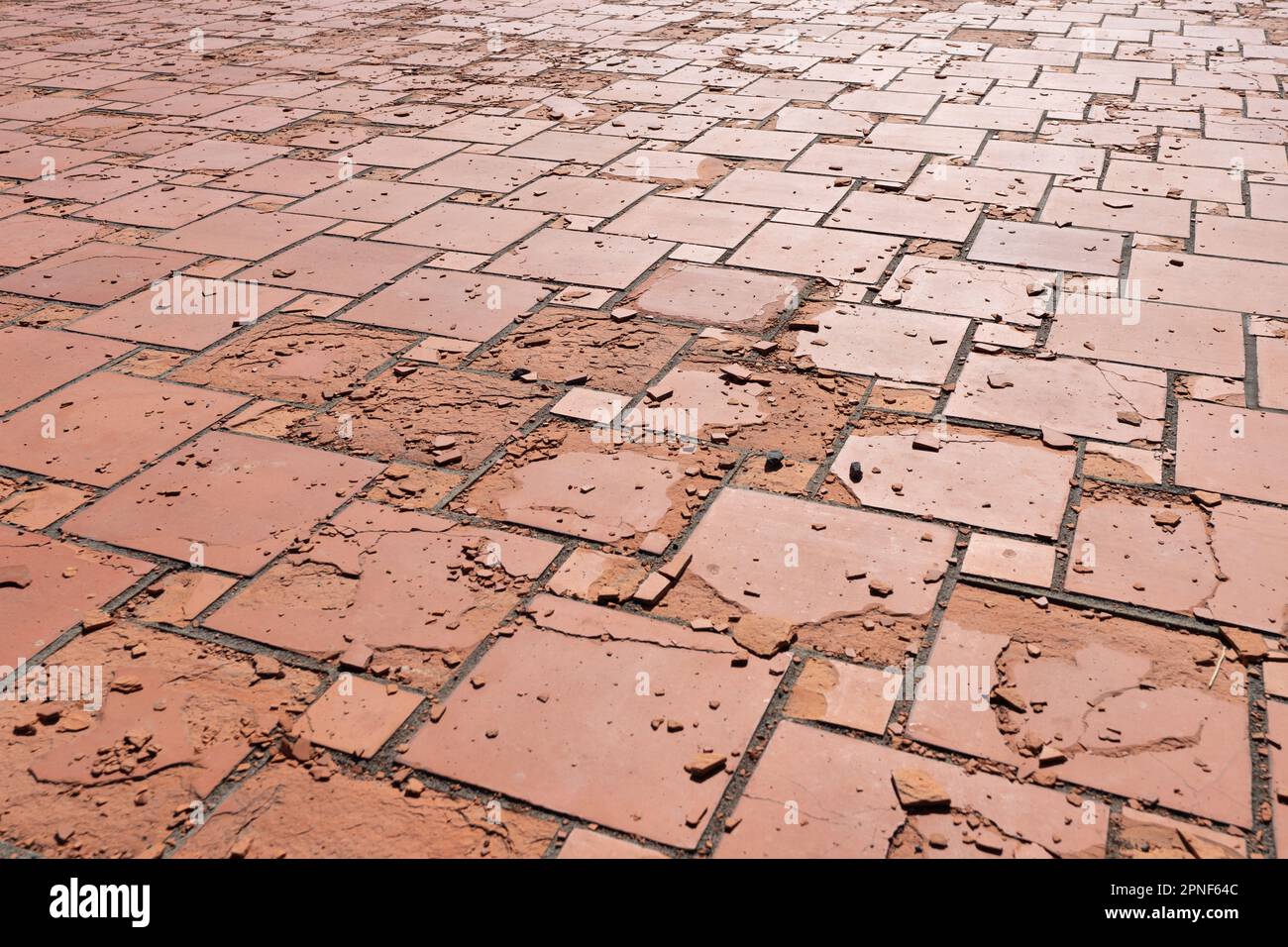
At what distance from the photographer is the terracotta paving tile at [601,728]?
6.98ft

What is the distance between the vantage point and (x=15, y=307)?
4.39 m

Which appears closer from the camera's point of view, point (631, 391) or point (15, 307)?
point (631, 391)

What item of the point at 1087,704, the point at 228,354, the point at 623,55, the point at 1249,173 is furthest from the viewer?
the point at 623,55

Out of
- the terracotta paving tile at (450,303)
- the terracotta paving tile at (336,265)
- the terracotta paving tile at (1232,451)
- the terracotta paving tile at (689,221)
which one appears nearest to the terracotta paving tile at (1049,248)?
the terracotta paving tile at (689,221)

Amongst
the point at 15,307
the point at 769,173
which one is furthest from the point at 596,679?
the point at 769,173

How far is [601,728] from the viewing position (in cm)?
230

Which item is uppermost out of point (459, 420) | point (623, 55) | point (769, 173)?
point (623, 55)

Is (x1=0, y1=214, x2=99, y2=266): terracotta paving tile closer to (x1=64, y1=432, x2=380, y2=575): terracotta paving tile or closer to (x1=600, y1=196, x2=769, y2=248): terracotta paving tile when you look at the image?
(x1=64, y1=432, x2=380, y2=575): terracotta paving tile

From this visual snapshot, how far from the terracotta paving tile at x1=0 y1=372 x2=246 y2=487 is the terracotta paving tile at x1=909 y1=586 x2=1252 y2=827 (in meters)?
2.51

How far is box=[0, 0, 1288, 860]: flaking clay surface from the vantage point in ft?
7.09

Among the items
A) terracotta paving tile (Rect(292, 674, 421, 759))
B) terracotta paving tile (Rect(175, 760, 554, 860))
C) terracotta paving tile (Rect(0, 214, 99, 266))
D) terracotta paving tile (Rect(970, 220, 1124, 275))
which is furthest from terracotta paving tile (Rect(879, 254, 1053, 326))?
terracotta paving tile (Rect(0, 214, 99, 266))

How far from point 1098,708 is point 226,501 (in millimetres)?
2423
